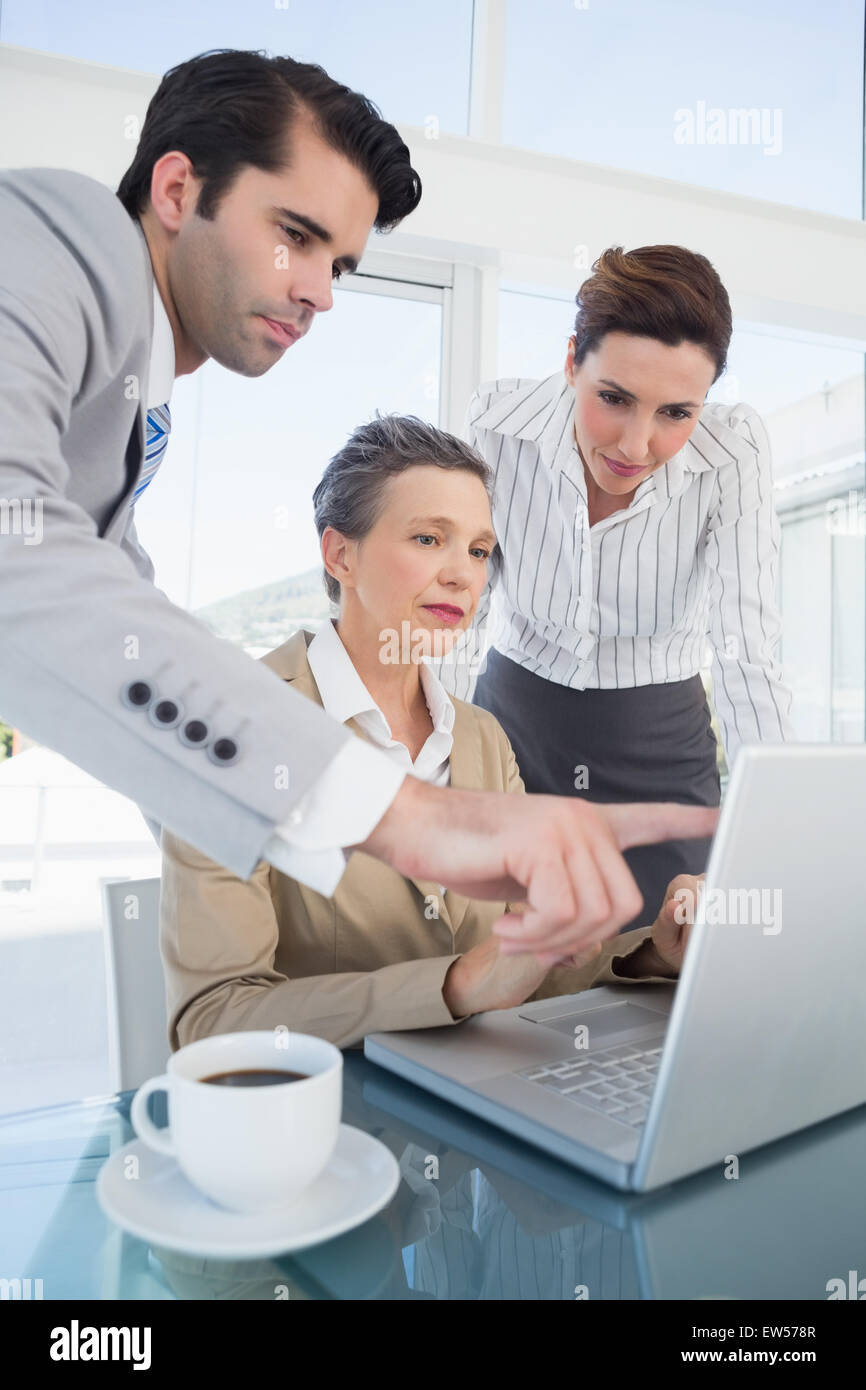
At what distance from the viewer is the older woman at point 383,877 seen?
1.03 meters

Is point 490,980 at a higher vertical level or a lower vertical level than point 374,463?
lower

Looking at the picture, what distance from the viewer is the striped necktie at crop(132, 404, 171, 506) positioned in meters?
1.25

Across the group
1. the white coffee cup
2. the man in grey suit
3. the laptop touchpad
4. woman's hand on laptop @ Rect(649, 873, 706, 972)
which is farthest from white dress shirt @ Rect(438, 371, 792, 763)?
the white coffee cup

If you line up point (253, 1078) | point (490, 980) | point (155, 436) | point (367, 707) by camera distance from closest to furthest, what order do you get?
point (253, 1078) < point (490, 980) < point (155, 436) < point (367, 707)

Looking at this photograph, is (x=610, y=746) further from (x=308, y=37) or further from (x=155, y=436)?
(x=308, y=37)

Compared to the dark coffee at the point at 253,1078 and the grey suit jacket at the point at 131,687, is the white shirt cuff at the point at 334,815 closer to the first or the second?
the grey suit jacket at the point at 131,687

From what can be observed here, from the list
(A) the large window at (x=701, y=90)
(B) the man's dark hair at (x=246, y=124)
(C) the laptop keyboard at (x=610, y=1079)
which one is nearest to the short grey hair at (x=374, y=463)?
(B) the man's dark hair at (x=246, y=124)

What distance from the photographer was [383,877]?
1.36 meters

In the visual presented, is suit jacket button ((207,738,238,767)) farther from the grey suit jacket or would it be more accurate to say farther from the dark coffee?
the dark coffee

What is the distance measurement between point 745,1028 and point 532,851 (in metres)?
0.17

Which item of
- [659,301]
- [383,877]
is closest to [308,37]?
[659,301]

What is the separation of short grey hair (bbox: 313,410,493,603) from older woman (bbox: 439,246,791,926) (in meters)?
0.31
